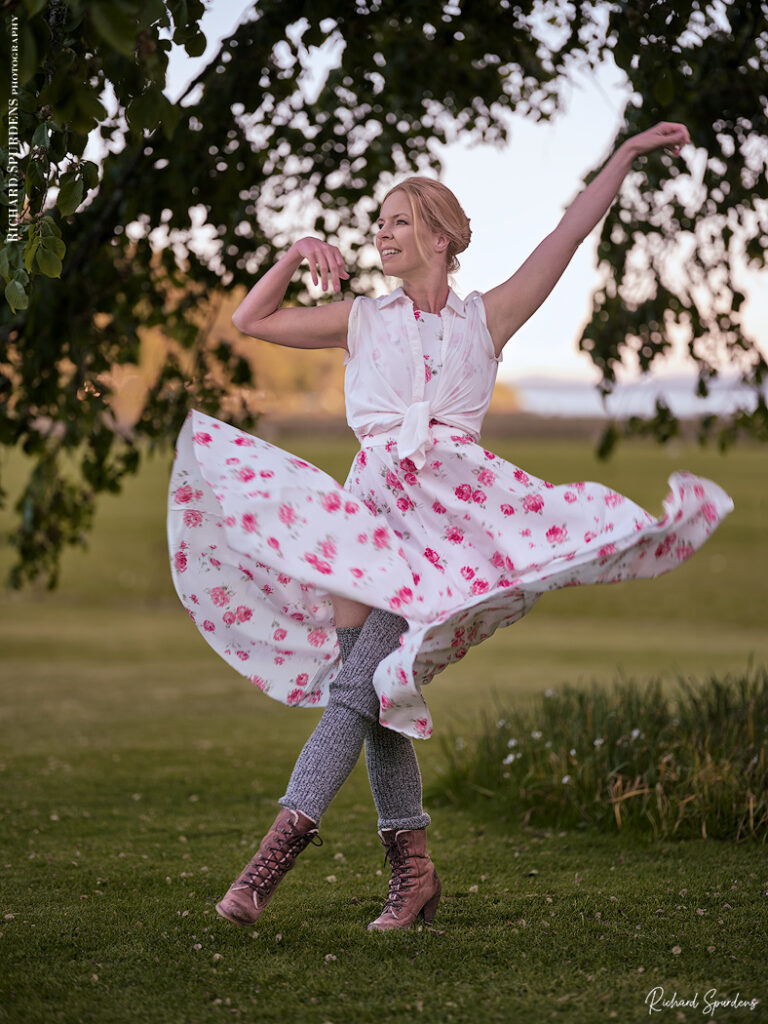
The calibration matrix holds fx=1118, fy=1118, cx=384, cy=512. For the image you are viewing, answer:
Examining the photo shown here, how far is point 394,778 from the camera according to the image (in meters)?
2.58

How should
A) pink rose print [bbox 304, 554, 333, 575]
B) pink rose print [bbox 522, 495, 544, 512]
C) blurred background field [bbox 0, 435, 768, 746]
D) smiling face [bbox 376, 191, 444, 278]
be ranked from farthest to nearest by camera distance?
blurred background field [bbox 0, 435, 768, 746] < smiling face [bbox 376, 191, 444, 278] < pink rose print [bbox 522, 495, 544, 512] < pink rose print [bbox 304, 554, 333, 575]

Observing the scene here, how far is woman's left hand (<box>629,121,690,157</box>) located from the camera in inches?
101

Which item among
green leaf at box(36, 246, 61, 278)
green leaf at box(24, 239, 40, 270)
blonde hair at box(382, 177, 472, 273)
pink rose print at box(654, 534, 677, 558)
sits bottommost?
pink rose print at box(654, 534, 677, 558)

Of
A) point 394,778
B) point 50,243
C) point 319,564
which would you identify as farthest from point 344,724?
point 50,243

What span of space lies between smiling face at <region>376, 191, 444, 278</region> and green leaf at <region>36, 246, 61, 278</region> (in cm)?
73

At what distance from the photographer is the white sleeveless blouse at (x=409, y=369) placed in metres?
2.52

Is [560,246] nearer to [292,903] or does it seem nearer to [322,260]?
[322,260]

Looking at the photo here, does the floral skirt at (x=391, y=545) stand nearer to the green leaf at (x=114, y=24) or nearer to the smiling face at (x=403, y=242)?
the smiling face at (x=403, y=242)

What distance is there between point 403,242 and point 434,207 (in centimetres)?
11

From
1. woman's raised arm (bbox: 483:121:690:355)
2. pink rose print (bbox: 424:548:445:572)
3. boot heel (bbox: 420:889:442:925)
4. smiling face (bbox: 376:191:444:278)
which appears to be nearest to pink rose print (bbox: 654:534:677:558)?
pink rose print (bbox: 424:548:445:572)

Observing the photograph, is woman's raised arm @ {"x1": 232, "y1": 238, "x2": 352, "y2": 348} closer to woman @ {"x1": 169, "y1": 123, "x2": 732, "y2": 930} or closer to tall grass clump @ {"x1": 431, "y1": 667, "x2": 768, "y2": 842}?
woman @ {"x1": 169, "y1": 123, "x2": 732, "y2": 930}

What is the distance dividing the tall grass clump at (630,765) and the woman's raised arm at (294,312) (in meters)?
2.03

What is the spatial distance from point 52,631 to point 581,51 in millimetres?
10082

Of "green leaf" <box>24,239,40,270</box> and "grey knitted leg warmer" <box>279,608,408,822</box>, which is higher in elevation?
"green leaf" <box>24,239,40,270</box>
